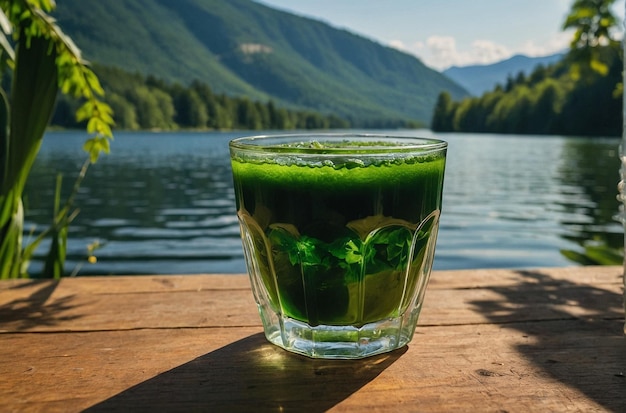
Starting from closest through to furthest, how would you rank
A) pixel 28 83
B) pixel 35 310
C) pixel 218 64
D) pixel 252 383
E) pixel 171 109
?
1. pixel 252 383
2. pixel 35 310
3. pixel 28 83
4. pixel 171 109
5. pixel 218 64

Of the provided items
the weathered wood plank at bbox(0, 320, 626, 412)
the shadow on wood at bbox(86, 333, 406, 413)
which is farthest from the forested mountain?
the shadow on wood at bbox(86, 333, 406, 413)

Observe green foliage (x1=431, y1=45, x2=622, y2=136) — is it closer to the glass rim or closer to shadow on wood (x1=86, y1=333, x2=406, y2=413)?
the glass rim

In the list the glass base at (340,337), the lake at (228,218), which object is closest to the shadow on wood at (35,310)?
the glass base at (340,337)

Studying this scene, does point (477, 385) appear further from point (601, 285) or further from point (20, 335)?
point (20, 335)

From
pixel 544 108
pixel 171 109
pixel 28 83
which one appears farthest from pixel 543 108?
pixel 28 83

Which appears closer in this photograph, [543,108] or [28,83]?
[28,83]

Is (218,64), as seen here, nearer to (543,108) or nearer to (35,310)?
(543,108)

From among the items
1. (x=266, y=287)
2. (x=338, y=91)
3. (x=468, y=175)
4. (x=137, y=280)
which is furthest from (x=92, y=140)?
(x=338, y=91)

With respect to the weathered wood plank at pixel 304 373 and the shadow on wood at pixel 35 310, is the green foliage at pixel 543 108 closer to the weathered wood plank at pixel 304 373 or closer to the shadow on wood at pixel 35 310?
the weathered wood plank at pixel 304 373
